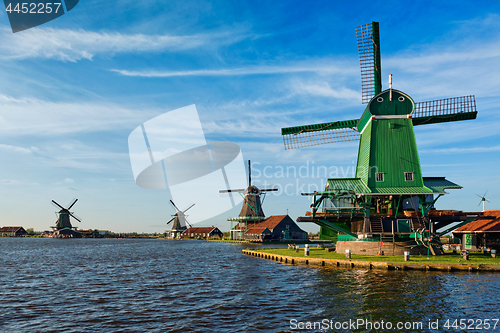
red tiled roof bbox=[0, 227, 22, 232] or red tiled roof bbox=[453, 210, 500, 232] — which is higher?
red tiled roof bbox=[453, 210, 500, 232]

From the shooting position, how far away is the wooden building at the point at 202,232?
13388 centimetres

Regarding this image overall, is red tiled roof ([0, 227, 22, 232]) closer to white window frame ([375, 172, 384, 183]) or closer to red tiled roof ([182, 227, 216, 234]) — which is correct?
red tiled roof ([182, 227, 216, 234])

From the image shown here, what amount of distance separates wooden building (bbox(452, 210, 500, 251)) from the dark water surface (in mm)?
17079

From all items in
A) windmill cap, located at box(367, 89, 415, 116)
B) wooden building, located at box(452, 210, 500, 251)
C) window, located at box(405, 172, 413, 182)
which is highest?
windmill cap, located at box(367, 89, 415, 116)

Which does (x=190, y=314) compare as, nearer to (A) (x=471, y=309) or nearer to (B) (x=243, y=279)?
(B) (x=243, y=279)

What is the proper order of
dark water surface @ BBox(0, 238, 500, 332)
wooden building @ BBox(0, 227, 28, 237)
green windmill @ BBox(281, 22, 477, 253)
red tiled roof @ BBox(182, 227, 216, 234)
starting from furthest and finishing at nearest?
1. wooden building @ BBox(0, 227, 28, 237)
2. red tiled roof @ BBox(182, 227, 216, 234)
3. green windmill @ BBox(281, 22, 477, 253)
4. dark water surface @ BBox(0, 238, 500, 332)

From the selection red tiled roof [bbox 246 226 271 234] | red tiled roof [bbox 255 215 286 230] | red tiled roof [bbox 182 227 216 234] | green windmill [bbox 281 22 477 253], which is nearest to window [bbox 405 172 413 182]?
green windmill [bbox 281 22 477 253]

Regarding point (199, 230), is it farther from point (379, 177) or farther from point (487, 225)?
point (487, 225)

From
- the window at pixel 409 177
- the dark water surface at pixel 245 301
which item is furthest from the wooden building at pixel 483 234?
the dark water surface at pixel 245 301

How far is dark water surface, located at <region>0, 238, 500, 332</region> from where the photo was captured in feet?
47.4

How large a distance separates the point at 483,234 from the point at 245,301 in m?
34.9

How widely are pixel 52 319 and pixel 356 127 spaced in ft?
117

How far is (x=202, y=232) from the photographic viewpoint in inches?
5448

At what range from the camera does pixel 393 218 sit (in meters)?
35.4
